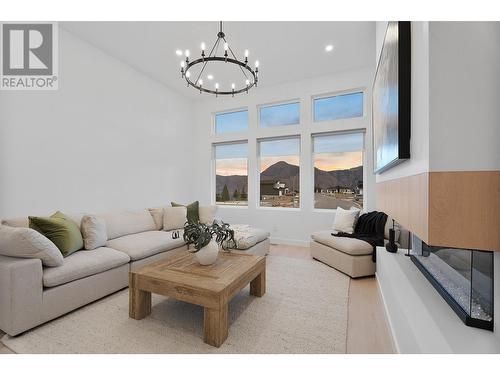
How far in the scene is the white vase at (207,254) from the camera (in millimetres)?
2104

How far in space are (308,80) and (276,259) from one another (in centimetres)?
338

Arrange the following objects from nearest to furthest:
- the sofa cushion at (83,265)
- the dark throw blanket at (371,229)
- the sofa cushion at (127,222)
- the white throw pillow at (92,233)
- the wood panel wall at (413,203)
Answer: the wood panel wall at (413,203), the sofa cushion at (83,265), the white throw pillow at (92,233), the dark throw blanket at (371,229), the sofa cushion at (127,222)

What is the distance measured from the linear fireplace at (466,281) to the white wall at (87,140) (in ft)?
13.2

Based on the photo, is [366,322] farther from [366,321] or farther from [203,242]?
[203,242]

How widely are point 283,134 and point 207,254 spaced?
10.5ft

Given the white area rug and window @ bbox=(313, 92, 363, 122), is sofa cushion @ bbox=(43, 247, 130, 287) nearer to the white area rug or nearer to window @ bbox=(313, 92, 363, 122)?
the white area rug

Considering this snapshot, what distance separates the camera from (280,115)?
4730 mm

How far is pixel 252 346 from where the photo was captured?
161cm

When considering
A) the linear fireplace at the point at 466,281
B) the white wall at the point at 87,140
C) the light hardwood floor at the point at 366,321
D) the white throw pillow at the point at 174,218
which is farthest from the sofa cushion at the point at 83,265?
the linear fireplace at the point at 466,281

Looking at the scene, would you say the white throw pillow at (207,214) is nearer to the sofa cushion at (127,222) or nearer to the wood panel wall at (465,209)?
the sofa cushion at (127,222)

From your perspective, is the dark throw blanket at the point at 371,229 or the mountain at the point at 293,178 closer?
the dark throw blanket at the point at 371,229

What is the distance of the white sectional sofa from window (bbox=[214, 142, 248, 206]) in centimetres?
210

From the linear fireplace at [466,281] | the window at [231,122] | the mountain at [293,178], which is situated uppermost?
the window at [231,122]
